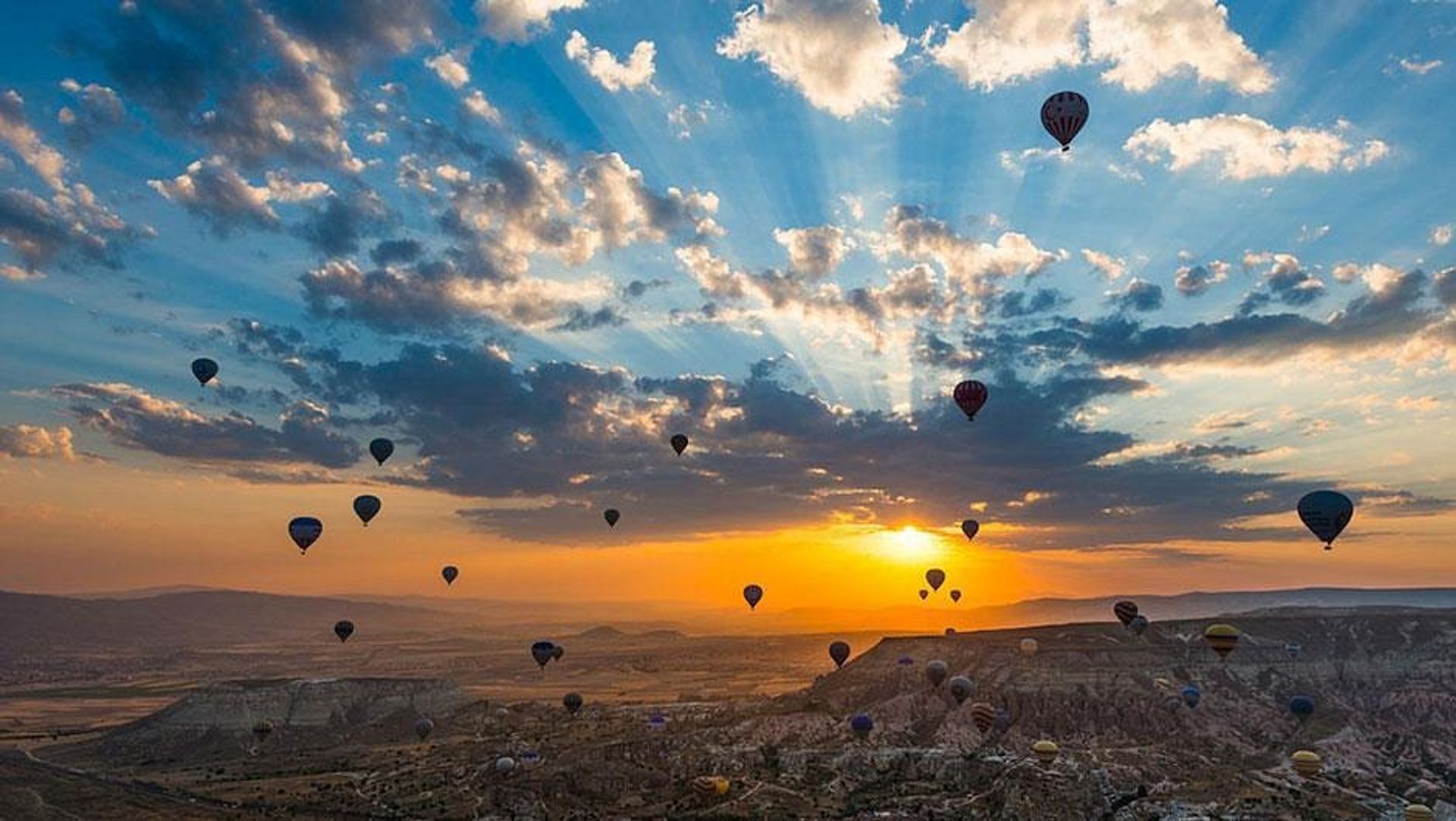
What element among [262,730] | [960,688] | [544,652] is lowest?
[262,730]

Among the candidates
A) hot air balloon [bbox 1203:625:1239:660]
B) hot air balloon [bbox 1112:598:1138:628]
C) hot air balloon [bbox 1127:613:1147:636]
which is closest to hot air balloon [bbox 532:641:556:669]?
hot air balloon [bbox 1112:598:1138:628]

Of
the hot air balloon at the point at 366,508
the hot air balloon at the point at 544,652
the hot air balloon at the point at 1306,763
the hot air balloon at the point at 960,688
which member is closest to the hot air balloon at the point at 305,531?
the hot air balloon at the point at 366,508

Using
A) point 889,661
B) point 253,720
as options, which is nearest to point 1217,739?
point 889,661

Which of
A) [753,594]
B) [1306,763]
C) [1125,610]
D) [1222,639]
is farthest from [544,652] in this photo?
[1306,763]

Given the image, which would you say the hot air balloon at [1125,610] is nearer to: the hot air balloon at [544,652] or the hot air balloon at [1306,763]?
the hot air balloon at [1306,763]

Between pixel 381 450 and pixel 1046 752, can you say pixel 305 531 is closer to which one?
pixel 381 450

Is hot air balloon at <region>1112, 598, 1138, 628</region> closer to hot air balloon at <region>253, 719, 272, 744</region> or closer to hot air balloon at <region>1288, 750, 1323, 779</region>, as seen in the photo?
hot air balloon at <region>1288, 750, 1323, 779</region>

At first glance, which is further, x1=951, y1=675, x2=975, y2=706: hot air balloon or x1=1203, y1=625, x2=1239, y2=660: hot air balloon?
x1=951, y1=675, x2=975, y2=706: hot air balloon
